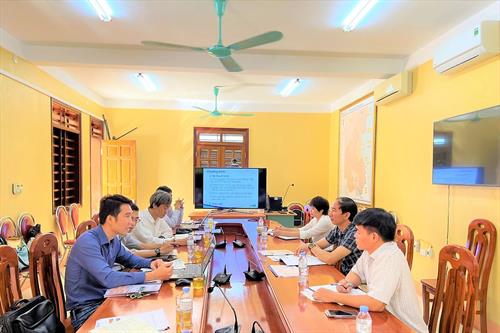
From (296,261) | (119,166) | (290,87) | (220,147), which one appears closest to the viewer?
(296,261)

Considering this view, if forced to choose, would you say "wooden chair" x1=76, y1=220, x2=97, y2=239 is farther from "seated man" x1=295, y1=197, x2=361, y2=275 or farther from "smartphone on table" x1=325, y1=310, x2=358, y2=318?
"smartphone on table" x1=325, y1=310, x2=358, y2=318

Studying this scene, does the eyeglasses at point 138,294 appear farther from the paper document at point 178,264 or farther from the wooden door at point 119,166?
the wooden door at point 119,166

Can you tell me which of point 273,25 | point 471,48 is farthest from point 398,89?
point 273,25

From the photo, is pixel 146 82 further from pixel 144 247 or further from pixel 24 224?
pixel 144 247

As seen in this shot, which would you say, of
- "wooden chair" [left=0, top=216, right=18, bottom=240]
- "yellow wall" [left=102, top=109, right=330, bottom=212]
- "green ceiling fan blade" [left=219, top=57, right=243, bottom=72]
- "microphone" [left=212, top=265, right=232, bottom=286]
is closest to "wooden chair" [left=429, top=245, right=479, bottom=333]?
"microphone" [left=212, top=265, right=232, bottom=286]

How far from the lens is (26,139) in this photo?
12.6ft

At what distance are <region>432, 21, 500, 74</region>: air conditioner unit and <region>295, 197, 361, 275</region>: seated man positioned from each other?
166 cm

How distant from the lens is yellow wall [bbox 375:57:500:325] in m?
2.80

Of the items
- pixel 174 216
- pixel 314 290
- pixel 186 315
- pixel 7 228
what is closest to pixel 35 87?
pixel 7 228

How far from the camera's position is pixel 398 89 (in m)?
3.98

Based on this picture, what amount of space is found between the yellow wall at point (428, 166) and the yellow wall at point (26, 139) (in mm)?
4560

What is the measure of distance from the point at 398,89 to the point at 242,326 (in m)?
3.41

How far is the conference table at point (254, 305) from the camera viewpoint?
1.36 meters

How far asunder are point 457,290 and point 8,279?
2.22 m
